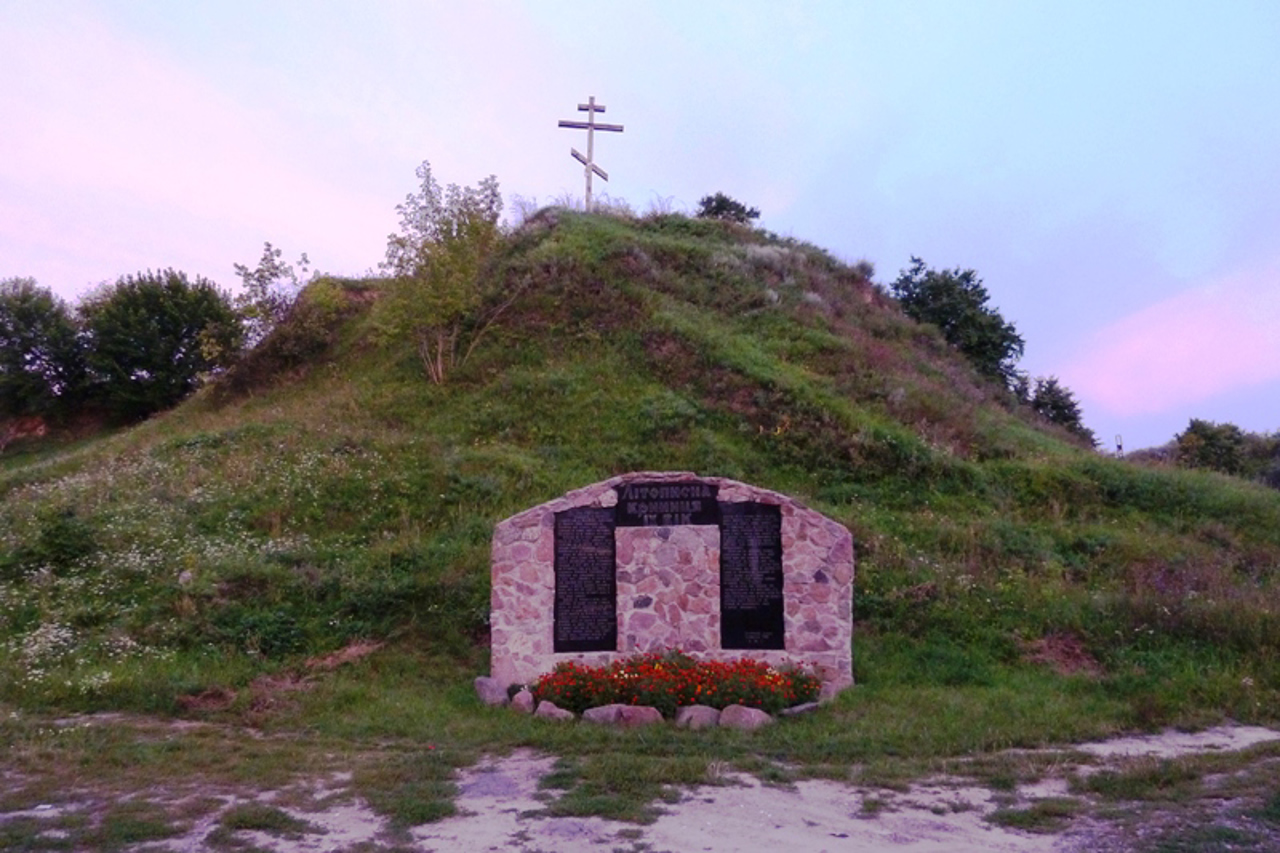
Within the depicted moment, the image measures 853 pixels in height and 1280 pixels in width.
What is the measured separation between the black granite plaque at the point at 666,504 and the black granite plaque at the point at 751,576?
0.70 ft

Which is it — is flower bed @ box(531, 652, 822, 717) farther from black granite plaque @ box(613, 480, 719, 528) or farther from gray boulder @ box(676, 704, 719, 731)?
black granite plaque @ box(613, 480, 719, 528)

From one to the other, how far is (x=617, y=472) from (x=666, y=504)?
5.96 metres

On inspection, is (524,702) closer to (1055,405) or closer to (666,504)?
(666,504)

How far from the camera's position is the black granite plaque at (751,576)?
39.6ft

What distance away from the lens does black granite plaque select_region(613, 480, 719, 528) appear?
12195 millimetres

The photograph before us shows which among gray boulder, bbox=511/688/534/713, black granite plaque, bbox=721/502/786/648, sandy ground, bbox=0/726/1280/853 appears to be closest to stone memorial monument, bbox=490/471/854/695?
black granite plaque, bbox=721/502/786/648

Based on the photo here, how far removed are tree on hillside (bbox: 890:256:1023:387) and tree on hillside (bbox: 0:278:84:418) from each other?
82.6ft

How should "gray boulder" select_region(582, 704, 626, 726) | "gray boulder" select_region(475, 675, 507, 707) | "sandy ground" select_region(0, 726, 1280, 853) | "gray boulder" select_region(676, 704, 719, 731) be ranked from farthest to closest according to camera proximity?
1. "gray boulder" select_region(475, 675, 507, 707)
2. "gray boulder" select_region(582, 704, 626, 726)
3. "gray boulder" select_region(676, 704, 719, 731)
4. "sandy ground" select_region(0, 726, 1280, 853)

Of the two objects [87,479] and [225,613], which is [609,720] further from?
[87,479]

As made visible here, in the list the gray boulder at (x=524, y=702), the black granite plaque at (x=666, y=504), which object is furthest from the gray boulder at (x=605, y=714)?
the black granite plaque at (x=666, y=504)

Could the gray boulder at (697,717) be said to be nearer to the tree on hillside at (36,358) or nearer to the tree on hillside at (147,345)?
the tree on hillside at (147,345)

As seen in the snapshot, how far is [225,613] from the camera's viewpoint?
13.5 meters

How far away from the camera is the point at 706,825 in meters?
7.20

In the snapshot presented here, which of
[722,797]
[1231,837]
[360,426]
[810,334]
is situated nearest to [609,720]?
[722,797]
